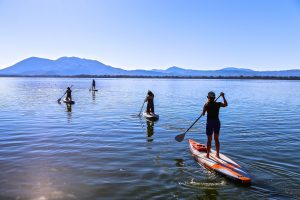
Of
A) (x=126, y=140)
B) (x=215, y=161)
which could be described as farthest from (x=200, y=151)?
(x=126, y=140)

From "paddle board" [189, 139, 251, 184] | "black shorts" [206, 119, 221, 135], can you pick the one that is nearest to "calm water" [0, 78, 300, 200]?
"paddle board" [189, 139, 251, 184]

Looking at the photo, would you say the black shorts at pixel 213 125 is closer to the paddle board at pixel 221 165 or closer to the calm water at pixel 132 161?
→ the paddle board at pixel 221 165

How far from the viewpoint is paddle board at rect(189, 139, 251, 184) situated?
34.3 feet

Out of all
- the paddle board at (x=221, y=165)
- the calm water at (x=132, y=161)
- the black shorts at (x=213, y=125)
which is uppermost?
the black shorts at (x=213, y=125)

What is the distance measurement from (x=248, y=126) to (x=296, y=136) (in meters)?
3.87

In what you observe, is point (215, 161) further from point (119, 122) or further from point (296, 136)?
point (119, 122)

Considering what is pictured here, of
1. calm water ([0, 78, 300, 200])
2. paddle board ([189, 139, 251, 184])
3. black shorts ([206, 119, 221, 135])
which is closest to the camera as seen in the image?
calm water ([0, 78, 300, 200])

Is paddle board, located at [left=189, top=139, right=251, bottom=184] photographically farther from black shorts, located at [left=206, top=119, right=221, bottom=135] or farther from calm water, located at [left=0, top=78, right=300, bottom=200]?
black shorts, located at [left=206, top=119, right=221, bottom=135]

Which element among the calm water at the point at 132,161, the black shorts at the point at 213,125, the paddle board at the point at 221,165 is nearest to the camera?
the calm water at the point at 132,161

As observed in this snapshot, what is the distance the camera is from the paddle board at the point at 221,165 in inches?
412

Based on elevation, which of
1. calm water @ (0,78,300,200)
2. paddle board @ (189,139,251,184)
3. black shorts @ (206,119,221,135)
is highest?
black shorts @ (206,119,221,135)

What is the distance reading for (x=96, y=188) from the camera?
399 inches

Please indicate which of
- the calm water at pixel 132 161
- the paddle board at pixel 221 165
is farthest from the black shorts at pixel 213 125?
the calm water at pixel 132 161

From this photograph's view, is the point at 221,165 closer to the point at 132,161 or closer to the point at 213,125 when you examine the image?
the point at 213,125
